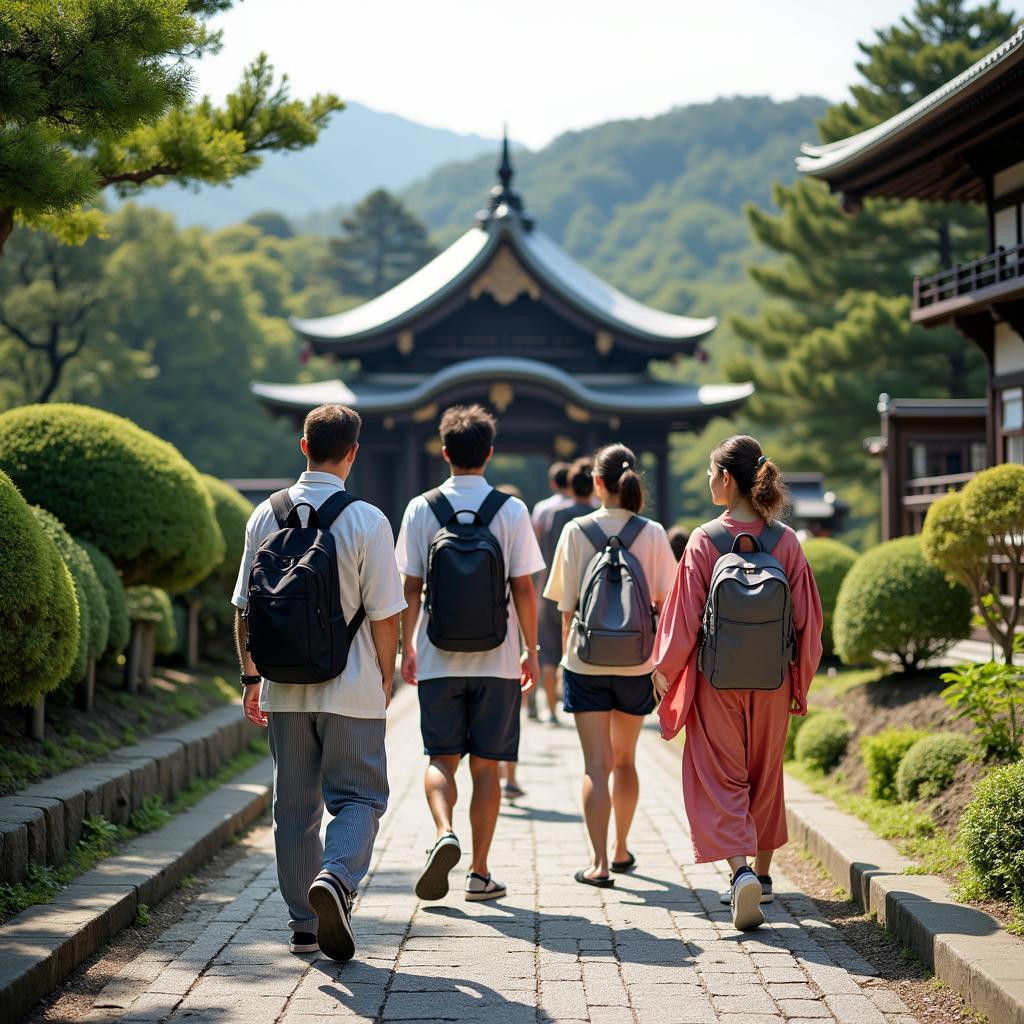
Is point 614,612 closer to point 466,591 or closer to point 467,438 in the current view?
point 466,591

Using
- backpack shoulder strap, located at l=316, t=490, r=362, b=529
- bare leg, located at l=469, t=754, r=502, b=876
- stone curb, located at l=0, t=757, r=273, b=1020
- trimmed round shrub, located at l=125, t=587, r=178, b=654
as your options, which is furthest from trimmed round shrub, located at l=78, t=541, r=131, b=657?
backpack shoulder strap, located at l=316, t=490, r=362, b=529

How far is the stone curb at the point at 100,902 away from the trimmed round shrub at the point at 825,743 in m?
3.58

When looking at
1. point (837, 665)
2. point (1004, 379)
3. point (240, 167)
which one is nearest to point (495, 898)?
point (240, 167)

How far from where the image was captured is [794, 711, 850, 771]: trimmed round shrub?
847 centimetres

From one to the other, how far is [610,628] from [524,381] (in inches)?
649

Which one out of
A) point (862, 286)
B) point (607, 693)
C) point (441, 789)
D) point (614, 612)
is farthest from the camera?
point (862, 286)

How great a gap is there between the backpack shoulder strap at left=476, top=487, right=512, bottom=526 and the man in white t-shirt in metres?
0.02

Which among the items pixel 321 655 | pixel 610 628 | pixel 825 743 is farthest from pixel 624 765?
pixel 825 743

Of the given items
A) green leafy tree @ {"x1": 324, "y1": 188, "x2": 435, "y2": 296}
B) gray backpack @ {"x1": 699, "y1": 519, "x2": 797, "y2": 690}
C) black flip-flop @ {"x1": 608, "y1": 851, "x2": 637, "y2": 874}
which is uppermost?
green leafy tree @ {"x1": 324, "y1": 188, "x2": 435, "y2": 296}

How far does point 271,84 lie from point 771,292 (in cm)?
2407

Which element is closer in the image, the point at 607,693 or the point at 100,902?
the point at 100,902

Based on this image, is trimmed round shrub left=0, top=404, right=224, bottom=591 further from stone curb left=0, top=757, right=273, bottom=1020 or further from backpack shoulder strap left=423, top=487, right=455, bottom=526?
backpack shoulder strap left=423, top=487, right=455, bottom=526

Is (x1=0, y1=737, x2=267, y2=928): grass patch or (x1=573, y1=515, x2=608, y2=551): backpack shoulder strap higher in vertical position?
(x1=573, y1=515, x2=608, y2=551): backpack shoulder strap

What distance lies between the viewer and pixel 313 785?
4.73 m
